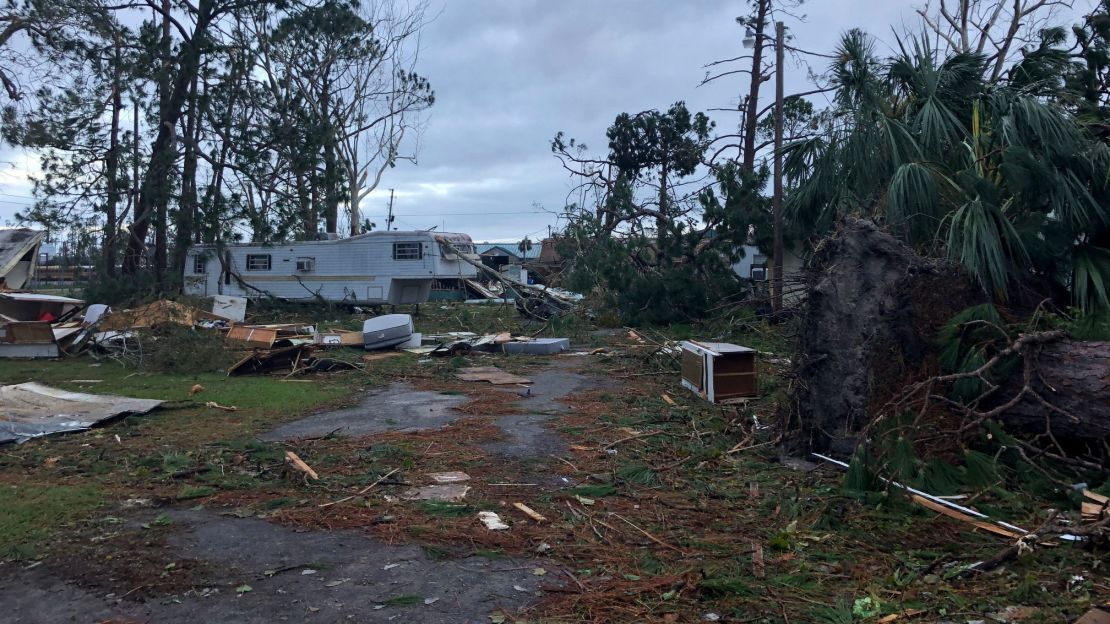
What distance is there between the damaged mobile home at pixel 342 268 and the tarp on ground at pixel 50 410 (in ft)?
46.2

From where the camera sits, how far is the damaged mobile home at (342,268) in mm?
23047

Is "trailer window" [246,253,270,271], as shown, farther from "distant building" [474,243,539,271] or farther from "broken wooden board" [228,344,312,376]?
"distant building" [474,243,539,271]

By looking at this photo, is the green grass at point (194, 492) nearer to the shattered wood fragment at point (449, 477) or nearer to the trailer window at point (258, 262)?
the shattered wood fragment at point (449, 477)

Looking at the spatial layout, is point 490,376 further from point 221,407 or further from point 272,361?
point 221,407

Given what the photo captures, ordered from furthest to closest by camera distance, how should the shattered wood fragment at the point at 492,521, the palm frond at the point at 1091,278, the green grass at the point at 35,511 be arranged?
the palm frond at the point at 1091,278
the shattered wood fragment at the point at 492,521
the green grass at the point at 35,511

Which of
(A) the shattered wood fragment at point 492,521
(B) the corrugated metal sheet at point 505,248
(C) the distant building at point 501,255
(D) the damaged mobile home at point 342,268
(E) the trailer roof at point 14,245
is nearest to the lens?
(A) the shattered wood fragment at point 492,521

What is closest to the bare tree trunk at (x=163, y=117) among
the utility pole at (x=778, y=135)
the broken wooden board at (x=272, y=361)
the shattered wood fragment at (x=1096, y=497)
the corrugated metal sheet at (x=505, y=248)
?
the broken wooden board at (x=272, y=361)

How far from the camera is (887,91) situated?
10.4m

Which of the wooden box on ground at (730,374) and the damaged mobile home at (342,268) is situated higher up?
the damaged mobile home at (342,268)

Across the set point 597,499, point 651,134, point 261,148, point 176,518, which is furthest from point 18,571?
point 651,134

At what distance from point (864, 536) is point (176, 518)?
4113 millimetres

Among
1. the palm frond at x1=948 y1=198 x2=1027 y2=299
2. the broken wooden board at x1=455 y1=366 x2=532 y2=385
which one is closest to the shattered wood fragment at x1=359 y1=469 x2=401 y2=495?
the palm frond at x1=948 y1=198 x2=1027 y2=299

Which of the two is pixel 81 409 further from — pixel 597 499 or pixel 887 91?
pixel 887 91

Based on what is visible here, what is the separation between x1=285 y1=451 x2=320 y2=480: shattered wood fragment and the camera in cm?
594
